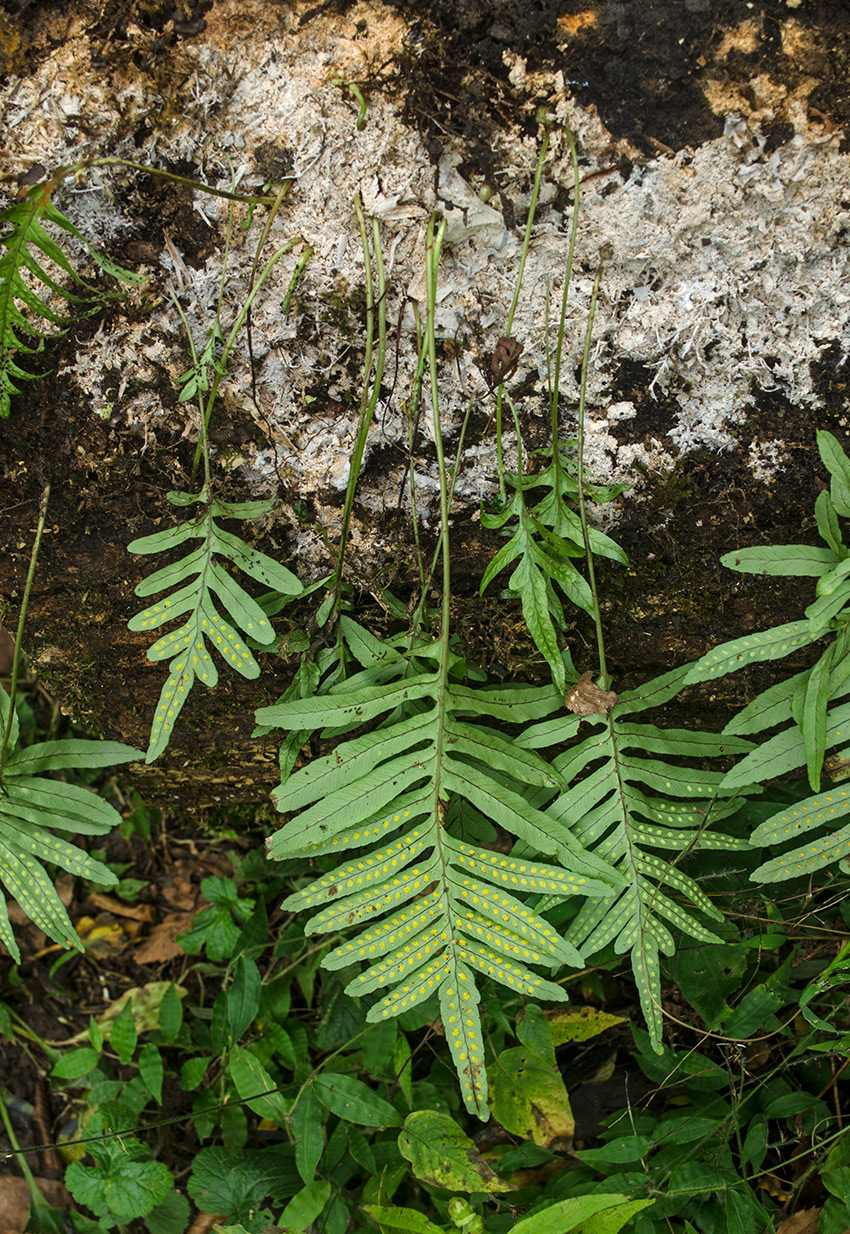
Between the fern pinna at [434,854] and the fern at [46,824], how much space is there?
447 millimetres

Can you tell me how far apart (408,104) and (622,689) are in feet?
→ 4.38

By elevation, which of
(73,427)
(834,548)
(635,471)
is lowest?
(834,548)

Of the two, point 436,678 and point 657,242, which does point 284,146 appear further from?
point 436,678

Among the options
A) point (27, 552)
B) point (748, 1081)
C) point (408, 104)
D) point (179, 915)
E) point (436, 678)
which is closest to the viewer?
point (408, 104)

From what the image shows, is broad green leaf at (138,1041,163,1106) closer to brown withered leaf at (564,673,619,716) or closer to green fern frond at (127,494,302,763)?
green fern frond at (127,494,302,763)

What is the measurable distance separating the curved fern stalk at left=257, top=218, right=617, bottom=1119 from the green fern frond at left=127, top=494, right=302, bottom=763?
16cm

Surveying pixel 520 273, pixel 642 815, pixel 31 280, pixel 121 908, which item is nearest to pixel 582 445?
pixel 520 273

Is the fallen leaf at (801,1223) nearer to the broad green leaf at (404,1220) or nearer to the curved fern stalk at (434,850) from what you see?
the broad green leaf at (404,1220)

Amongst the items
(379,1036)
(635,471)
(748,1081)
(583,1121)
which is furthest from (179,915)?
(635,471)

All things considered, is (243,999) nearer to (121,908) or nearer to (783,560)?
(121,908)

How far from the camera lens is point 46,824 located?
1.73 m

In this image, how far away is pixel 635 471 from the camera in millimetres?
1711

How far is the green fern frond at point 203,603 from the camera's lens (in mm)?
1593

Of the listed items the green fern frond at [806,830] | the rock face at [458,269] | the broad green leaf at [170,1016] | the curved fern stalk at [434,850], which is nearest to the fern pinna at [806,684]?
the green fern frond at [806,830]
